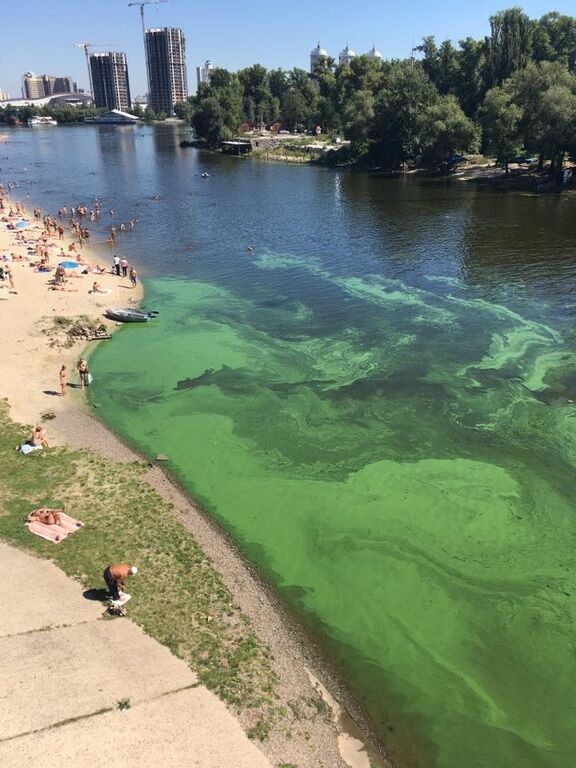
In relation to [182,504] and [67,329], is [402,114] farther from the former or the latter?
[182,504]

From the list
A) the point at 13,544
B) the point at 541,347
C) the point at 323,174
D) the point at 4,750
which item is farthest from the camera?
the point at 323,174

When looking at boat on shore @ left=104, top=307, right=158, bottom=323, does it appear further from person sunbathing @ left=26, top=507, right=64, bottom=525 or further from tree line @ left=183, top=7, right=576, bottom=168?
tree line @ left=183, top=7, right=576, bottom=168

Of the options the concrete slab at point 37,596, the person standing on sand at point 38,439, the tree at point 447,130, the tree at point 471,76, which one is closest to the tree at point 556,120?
the tree at point 447,130

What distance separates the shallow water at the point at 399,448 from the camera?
1727 centimetres

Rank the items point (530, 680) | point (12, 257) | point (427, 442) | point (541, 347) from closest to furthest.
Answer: point (530, 680) < point (427, 442) < point (541, 347) < point (12, 257)

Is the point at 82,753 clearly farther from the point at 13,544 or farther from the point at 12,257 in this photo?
the point at 12,257

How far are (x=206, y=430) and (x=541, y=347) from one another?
23712 millimetres

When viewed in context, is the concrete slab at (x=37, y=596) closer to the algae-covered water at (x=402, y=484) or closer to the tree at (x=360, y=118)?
the algae-covered water at (x=402, y=484)

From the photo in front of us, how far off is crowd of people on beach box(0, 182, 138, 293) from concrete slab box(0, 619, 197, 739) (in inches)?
1469

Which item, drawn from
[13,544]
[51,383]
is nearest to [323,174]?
[51,383]

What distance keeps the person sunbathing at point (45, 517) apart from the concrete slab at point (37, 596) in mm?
1480

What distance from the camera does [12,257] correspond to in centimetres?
5669

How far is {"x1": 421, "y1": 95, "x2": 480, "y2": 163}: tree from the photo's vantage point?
10769cm

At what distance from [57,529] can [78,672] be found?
662cm
